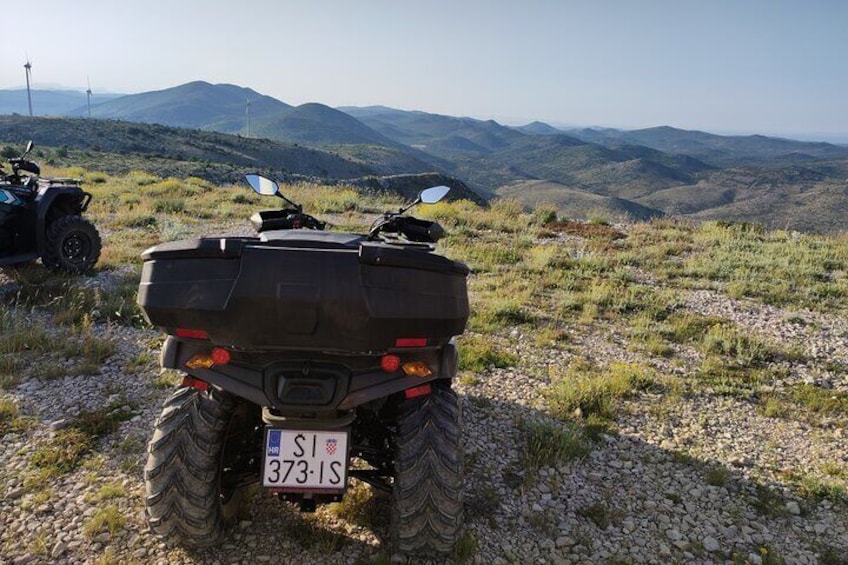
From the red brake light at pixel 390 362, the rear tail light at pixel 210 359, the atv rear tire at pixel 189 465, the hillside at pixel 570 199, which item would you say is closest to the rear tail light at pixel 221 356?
the rear tail light at pixel 210 359

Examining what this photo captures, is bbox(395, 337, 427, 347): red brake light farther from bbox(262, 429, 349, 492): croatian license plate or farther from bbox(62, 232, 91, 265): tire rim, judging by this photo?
bbox(62, 232, 91, 265): tire rim

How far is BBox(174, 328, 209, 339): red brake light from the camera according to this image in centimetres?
247

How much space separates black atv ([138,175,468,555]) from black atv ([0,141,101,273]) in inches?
249

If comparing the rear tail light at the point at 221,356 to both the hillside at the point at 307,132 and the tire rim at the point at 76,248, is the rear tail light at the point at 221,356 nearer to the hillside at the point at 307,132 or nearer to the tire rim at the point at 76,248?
the tire rim at the point at 76,248

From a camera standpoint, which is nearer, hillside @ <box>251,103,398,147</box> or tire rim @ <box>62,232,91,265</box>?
tire rim @ <box>62,232,91,265</box>

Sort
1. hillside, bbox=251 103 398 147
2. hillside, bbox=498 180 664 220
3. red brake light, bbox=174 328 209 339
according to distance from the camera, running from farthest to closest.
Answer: hillside, bbox=251 103 398 147
hillside, bbox=498 180 664 220
red brake light, bbox=174 328 209 339

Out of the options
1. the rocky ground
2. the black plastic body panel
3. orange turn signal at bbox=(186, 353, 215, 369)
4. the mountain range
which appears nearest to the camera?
the black plastic body panel

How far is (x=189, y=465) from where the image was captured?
9.11 ft

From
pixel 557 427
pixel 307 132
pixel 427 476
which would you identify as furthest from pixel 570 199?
pixel 307 132

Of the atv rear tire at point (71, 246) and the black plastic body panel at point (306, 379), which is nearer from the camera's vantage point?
the black plastic body panel at point (306, 379)

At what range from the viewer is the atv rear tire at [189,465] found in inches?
110

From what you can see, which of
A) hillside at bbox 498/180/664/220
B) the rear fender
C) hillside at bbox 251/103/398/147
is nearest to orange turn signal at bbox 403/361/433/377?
the rear fender

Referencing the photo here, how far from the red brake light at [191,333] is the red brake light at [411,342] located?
2.83ft

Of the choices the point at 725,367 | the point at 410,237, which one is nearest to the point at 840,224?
the point at 725,367
